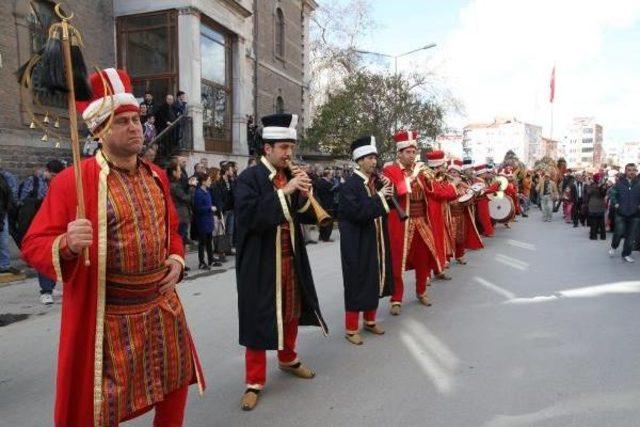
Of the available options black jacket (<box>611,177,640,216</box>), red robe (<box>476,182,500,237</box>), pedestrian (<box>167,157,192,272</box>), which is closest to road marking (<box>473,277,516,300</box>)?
black jacket (<box>611,177,640,216</box>)

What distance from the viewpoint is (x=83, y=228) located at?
6.70ft

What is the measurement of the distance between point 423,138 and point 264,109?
25.7 feet

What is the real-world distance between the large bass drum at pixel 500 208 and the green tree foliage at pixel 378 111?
33.0 ft

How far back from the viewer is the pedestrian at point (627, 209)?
32.3 feet

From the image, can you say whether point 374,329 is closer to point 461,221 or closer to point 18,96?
point 461,221

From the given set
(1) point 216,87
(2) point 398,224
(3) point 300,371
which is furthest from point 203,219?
(1) point 216,87

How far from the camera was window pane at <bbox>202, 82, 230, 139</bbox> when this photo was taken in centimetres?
1691

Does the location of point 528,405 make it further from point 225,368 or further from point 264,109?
point 264,109

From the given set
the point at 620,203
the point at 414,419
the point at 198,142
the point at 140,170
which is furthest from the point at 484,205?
the point at 140,170

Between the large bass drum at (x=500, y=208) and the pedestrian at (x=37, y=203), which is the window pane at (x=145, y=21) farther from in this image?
the large bass drum at (x=500, y=208)

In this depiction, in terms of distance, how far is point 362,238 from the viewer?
5.16 metres

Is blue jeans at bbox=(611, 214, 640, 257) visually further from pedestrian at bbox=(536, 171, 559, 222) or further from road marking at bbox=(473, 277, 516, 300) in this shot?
pedestrian at bbox=(536, 171, 559, 222)

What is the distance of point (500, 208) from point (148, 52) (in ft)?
36.8

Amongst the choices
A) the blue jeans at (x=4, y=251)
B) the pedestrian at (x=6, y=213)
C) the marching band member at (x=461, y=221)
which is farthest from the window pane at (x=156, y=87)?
the marching band member at (x=461, y=221)
